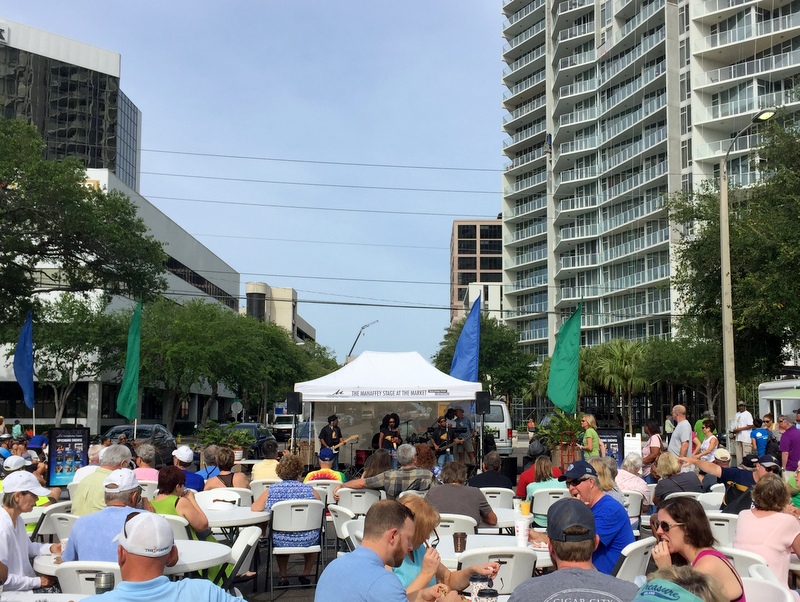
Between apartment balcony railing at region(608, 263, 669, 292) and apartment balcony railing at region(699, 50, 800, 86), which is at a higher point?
apartment balcony railing at region(699, 50, 800, 86)

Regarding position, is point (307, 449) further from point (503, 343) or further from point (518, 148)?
point (518, 148)

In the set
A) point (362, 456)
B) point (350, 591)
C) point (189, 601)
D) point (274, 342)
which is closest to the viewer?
point (189, 601)

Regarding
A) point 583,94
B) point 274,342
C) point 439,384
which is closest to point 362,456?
point 439,384

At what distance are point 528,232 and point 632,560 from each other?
285 ft

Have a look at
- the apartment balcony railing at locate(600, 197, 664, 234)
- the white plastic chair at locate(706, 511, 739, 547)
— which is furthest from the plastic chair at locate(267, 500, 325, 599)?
the apartment balcony railing at locate(600, 197, 664, 234)

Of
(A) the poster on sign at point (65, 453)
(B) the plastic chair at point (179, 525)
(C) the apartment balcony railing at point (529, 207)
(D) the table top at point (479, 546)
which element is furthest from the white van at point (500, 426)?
(C) the apartment balcony railing at point (529, 207)

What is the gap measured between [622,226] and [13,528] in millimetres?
72966

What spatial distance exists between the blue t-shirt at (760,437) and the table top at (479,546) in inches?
368

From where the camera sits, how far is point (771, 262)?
25.0m

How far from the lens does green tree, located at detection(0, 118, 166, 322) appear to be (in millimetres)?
25531

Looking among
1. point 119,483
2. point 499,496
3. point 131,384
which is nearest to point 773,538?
point 499,496

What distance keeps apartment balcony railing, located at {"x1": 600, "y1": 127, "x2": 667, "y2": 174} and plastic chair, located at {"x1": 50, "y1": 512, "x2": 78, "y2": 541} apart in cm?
6660

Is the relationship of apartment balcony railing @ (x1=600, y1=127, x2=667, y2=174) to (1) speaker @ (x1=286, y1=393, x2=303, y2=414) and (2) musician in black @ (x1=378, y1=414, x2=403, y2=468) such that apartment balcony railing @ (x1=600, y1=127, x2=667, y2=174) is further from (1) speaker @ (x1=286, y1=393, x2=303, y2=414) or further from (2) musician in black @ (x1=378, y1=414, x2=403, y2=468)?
(2) musician in black @ (x1=378, y1=414, x2=403, y2=468)

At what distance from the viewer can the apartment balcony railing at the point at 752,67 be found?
5993cm
